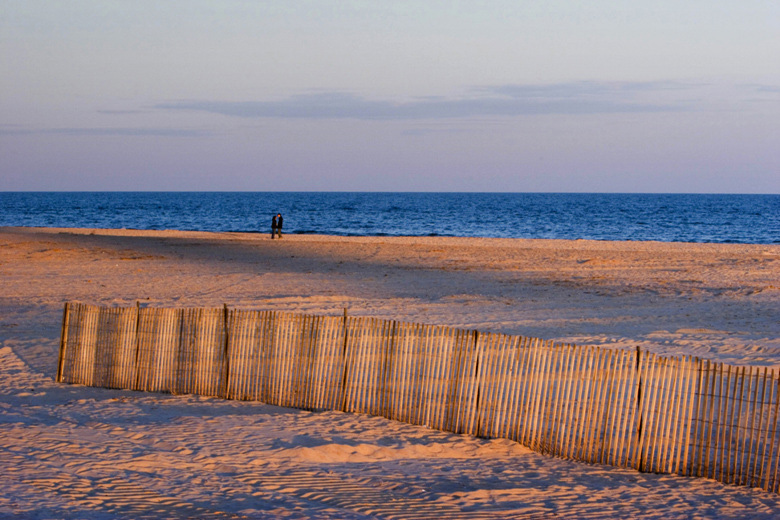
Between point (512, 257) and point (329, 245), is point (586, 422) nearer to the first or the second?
point (512, 257)

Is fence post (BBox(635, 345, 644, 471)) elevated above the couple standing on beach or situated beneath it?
situated beneath

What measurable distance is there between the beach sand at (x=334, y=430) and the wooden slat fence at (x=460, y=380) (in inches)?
11.6

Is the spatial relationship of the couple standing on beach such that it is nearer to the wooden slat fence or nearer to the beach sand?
the beach sand

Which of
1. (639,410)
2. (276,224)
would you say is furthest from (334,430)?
(276,224)

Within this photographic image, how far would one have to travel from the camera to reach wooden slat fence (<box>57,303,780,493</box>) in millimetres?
8398

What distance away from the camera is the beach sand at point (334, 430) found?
718 centimetres

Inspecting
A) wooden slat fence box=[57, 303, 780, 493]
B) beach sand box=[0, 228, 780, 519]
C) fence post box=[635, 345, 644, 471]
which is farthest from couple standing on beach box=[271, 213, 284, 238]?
fence post box=[635, 345, 644, 471]

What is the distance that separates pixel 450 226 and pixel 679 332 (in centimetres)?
5735

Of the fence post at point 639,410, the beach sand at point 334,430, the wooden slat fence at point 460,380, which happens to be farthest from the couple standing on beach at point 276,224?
the fence post at point 639,410

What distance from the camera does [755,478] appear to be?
797cm

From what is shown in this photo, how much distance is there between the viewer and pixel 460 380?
9898mm

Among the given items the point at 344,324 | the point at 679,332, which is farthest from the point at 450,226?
the point at 344,324

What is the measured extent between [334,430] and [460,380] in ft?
5.90

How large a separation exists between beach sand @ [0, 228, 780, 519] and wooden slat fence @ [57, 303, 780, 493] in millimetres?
294
